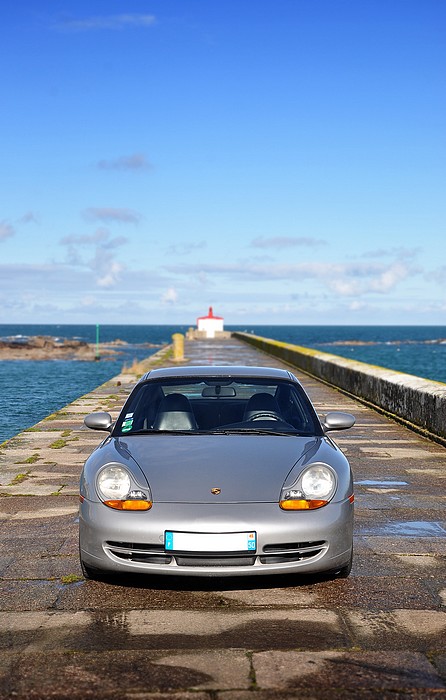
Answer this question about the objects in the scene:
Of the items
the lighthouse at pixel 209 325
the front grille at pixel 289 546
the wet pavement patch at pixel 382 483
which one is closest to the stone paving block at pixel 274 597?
the front grille at pixel 289 546

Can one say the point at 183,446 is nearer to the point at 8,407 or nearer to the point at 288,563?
the point at 288,563

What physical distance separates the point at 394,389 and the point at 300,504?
10.3m

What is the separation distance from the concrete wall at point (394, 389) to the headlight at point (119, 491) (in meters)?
7.20

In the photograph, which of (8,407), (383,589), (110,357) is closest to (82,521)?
(383,589)

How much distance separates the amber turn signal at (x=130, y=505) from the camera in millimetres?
5086

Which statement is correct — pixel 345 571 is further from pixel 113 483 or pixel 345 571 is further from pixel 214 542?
pixel 113 483

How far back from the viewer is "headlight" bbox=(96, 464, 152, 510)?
5125 millimetres

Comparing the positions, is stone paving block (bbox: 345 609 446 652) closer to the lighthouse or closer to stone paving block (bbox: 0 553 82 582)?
stone paving block (bbox: 0 553 82 582)

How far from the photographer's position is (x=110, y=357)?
2621 inches

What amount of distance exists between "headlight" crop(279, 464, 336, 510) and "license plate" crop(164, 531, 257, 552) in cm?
31

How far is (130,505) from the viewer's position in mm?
5133

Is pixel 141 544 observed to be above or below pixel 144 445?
below

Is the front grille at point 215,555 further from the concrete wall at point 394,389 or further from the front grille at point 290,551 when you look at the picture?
the concrete wall at point 394,389

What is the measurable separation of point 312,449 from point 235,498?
0.88 m
